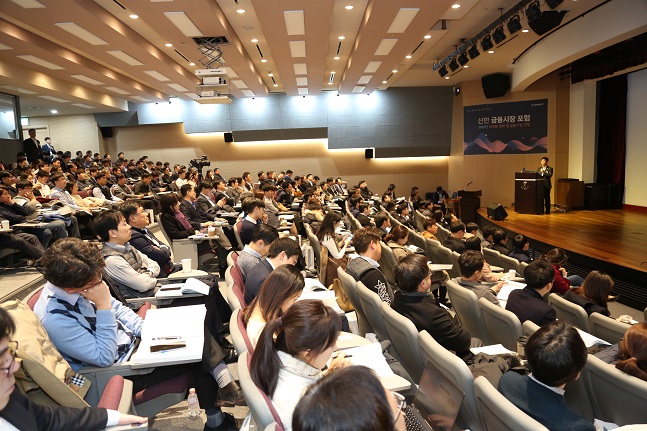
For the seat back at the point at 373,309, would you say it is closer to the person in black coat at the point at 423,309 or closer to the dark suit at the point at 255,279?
the person in black coat at the point at 423,309

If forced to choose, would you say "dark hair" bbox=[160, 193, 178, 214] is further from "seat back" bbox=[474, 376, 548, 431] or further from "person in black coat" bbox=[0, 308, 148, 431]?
"seat back" bbox=[474, 376, 548, 431]

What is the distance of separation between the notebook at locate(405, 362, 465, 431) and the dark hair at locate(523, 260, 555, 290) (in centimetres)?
165

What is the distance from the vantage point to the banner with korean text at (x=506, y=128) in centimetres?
1564

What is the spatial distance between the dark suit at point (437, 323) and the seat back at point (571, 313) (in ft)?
3.26

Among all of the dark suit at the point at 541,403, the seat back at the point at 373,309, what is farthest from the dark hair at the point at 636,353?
the seat back at the point at 373,309

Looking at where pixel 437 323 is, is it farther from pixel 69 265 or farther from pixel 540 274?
pixel 69 265

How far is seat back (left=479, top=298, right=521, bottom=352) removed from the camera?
3078 millimetres

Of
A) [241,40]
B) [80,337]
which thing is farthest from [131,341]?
[241,40]

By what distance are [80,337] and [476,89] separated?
53.4ft

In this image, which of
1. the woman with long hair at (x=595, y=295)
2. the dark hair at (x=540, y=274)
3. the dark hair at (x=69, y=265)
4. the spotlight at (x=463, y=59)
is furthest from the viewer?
the spotlight at (x=463, y=59)

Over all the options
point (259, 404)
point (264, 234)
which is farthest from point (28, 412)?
point (264, 234)

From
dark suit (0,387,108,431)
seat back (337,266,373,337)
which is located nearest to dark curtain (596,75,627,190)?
seat back (337,266,373,337)

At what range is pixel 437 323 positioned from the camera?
9.90 ft

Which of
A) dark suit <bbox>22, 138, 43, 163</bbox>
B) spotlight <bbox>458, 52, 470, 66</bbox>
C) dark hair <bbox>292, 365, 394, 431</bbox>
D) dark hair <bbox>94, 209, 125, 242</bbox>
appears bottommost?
dark hair <bbox>292, 365, 394, 431</bbox>
